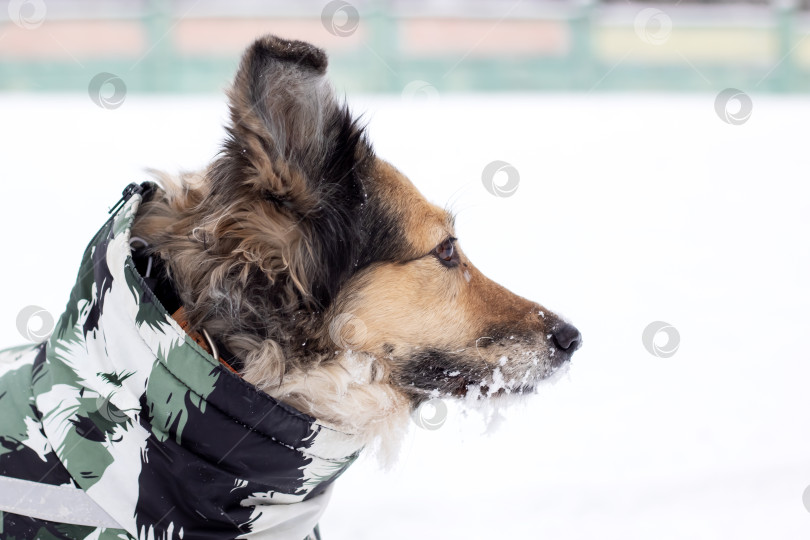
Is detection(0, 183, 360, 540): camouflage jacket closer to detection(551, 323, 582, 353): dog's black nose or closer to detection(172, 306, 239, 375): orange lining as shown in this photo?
detection(172, 306, 239, 375): orange lining

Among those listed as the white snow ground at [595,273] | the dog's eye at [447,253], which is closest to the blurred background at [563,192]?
the white snow ground at [595,273]

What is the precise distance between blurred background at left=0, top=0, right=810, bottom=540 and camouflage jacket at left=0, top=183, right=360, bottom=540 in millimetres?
612

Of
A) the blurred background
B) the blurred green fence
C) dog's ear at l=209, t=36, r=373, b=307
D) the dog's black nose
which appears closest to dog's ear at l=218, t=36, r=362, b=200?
dog's ear at l=209, t=36, r=373, b=307

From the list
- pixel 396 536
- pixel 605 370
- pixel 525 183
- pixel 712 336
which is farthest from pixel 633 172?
pixel 396 536

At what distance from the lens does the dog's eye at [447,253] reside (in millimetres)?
2357

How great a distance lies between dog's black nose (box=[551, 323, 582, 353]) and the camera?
8.05 ft

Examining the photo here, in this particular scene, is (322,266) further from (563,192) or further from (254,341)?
(563,192)

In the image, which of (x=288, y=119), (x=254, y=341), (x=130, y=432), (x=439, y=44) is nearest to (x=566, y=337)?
(x=254, y=341)

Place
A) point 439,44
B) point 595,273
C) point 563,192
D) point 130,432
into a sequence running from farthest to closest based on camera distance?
point 439,44 < point 563,192 < point 595,273 < point 130,432

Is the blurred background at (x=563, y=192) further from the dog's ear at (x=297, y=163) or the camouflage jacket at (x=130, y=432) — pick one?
the camouflage jacket at (x=130, y=432)

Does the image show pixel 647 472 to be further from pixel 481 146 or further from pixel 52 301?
pixel 481 146

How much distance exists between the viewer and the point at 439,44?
8352 mm

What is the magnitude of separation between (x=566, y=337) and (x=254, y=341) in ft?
3.71

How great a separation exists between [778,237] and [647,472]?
148 inches
